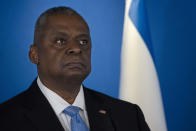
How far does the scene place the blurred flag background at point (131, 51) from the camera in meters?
2.21

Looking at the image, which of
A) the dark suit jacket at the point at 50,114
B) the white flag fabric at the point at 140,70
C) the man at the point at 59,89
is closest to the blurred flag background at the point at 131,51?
the white flag fabric at the point at 140,70

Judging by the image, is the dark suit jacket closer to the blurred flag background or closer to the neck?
the neck

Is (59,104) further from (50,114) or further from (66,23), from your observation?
(66,23)

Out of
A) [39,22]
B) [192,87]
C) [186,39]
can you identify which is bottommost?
[192,87]

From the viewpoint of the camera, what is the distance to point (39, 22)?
133 cm

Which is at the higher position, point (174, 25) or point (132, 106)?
point (174, 25)

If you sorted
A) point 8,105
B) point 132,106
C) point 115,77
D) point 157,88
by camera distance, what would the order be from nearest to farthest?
point 8,105, point 132,106, point 157,88, point 115,77

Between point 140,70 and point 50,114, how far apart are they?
1047mm

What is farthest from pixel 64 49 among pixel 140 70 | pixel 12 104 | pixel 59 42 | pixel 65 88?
pixel 140 70

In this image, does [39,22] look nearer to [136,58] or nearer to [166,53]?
[136,58]

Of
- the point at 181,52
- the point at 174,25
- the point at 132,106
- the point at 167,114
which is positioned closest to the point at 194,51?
the point at 181,52

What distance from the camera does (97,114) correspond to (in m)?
1.36

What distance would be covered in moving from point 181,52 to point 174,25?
0.72 ft

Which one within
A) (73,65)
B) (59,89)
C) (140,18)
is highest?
(140,18)
